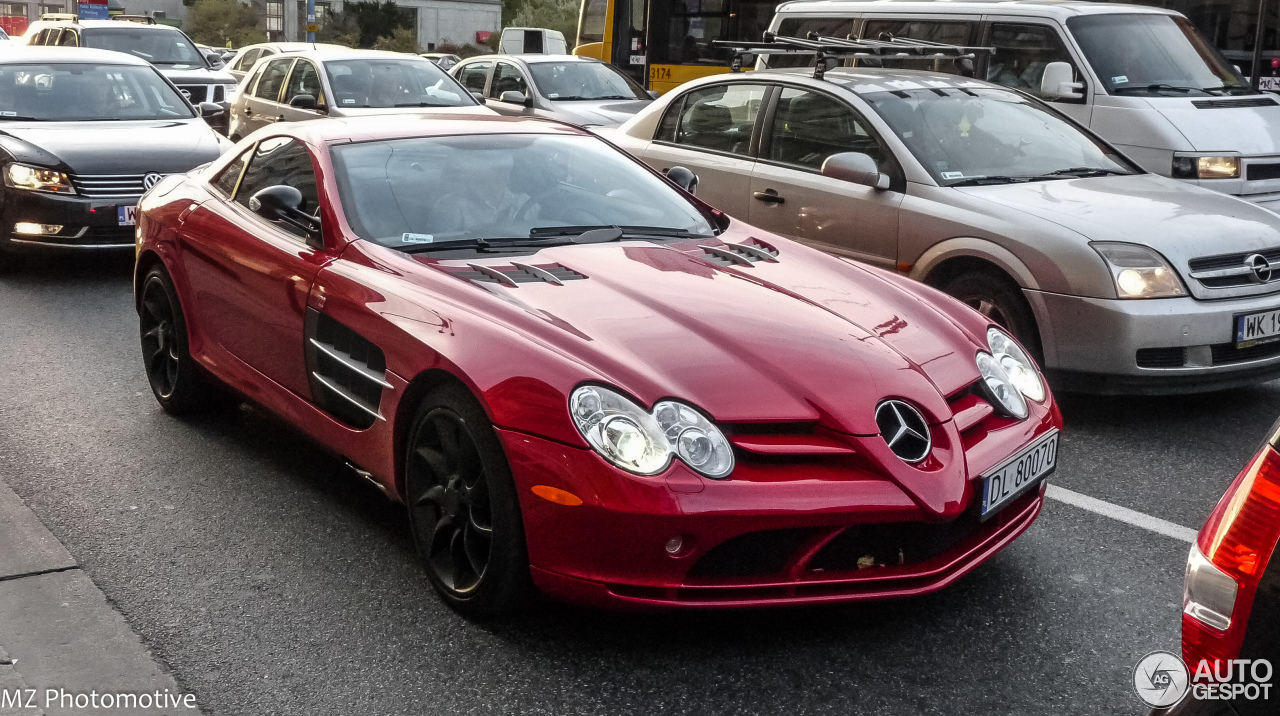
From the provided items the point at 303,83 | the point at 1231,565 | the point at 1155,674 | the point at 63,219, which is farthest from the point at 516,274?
the point at 303,83

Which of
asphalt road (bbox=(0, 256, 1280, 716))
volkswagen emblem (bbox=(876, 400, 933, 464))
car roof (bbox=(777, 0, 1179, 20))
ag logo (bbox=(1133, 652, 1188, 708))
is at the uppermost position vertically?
car roof (bbox=(777, 0, 1179, 20))

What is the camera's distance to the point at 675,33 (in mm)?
17500

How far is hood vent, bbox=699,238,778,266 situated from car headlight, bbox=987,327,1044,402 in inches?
31.7

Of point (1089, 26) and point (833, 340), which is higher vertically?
point (1089, 26)

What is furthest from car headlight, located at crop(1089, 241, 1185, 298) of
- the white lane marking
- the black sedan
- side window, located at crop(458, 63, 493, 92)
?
side window, located at crop(458, 63, 493, 92)

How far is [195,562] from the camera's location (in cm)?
409

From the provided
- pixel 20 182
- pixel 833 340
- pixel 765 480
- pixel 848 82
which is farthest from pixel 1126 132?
pixel 20 182

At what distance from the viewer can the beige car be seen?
219 inches

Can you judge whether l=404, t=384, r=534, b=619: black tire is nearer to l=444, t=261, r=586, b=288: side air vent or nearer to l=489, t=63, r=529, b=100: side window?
l=444, t=261, r=586, b=288: side air vent

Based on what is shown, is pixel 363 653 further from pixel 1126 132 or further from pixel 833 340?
→ pixel 1126 132

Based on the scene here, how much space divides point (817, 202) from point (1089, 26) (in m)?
3.59

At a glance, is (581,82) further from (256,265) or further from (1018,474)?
(1018,474)

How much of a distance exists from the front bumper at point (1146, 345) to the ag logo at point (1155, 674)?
2.26 metres

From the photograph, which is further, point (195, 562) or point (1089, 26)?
point (1089, 26)
